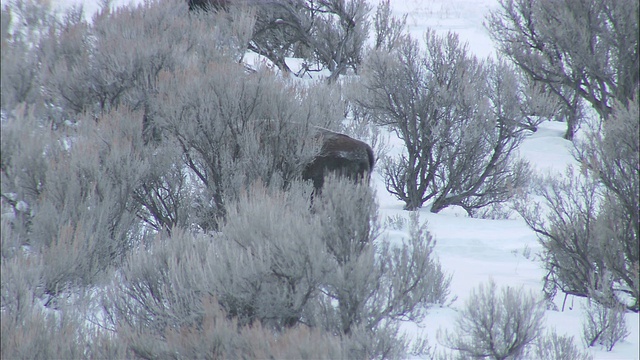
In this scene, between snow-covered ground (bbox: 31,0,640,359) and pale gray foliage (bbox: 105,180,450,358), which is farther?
snow-covered ground (bbox: 31,0,640,359)

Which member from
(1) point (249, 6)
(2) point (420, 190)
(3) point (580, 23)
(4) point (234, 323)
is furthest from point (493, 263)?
(1) point (249, 6)

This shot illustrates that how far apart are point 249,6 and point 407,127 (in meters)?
5.00

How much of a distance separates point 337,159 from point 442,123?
3321mm

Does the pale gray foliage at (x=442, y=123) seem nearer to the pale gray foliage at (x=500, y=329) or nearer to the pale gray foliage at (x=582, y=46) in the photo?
the pale gray foliage at (x=582, y=46)

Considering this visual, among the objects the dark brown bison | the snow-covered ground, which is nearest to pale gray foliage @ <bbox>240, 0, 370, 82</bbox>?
the snow-covered ground

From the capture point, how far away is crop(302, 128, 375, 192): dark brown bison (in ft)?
21.0

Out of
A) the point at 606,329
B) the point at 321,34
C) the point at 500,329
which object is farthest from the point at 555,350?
the point at 321,34

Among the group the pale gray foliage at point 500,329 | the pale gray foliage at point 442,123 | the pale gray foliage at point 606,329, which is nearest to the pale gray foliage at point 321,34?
the pale gray foliage at point 442,123

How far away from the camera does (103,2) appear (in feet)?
33.4

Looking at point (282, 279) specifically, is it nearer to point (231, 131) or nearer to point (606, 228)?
point (231, 131)

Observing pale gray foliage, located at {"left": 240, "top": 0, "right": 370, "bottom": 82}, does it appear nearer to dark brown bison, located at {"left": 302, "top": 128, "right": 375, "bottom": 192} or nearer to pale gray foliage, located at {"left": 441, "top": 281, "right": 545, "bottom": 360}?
dark brown bison, located at {"left": 302, "top": 128, "right": 375, "bottom": 192}

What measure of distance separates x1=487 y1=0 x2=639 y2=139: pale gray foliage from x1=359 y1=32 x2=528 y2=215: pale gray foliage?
236cm

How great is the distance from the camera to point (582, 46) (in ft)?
38.7

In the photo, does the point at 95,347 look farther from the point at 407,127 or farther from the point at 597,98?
the point at 597,98
